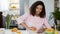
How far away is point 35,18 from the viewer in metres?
1.42

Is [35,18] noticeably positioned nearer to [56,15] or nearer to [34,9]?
[34,9]

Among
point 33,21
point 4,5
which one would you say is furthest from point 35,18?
point 4,5

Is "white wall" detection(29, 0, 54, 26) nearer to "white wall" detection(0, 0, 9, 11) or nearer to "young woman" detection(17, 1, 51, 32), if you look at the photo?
"young woman" detection(17, 1, 51, 32)

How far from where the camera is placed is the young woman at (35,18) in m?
1.41

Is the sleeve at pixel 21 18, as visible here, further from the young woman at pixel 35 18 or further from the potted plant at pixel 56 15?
the potted plant at pixel 56 15

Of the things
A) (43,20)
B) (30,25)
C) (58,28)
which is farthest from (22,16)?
(58,28)

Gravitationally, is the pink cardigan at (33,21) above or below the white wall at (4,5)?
below

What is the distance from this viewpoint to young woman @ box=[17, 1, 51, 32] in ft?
4.63

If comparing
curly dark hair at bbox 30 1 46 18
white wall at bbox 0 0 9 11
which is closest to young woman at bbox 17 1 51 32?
curly dark hair at bbox 30 1 46 18

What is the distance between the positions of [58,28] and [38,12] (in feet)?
0.92

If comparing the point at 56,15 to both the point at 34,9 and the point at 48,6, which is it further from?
the point at 34,9

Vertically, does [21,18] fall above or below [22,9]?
below

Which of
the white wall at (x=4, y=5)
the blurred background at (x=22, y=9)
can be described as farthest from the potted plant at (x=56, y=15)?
the white wall at (x=4, y=5)

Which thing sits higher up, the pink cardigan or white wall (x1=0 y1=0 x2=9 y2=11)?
white wall (x1=0 y1=0 x2=9 y2=11)
